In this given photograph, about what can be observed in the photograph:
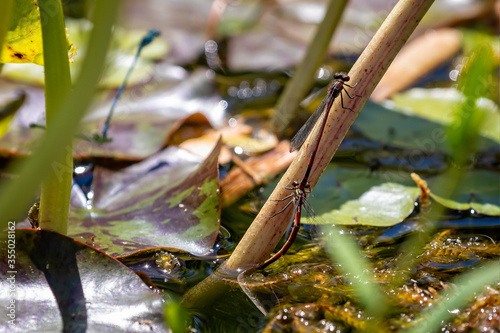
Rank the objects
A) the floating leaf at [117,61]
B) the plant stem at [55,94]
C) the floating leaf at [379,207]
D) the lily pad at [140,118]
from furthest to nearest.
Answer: the floating leaf at [117,61]
the lily pad at [140,118]
the floating leaf at [379,207]
the plant stem at [55,94]

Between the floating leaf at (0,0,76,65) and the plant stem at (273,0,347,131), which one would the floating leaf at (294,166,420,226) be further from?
the floating leaf at (0,0,76,65)

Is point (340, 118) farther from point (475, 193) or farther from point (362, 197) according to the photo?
point (475, 193)

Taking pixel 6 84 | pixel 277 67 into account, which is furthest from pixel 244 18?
pixel 6 84

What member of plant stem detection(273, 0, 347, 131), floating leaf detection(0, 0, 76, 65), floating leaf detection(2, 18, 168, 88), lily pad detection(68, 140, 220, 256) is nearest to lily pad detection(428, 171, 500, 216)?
plant stem detection(273, 0, 347, 131)

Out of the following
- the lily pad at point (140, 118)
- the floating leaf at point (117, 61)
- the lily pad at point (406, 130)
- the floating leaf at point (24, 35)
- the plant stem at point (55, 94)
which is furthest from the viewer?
the floating leaf at point (117, 61)

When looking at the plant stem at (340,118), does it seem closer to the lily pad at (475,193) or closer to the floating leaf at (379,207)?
the floating leaf at (379,207)

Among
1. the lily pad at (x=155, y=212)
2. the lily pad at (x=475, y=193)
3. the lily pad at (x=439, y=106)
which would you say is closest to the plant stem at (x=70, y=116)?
the lily pad at (x=155, y=212)
